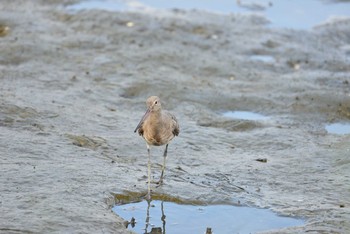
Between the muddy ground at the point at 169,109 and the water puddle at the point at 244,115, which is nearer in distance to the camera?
the muddy ground at the point at 169,109

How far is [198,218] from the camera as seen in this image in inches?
373

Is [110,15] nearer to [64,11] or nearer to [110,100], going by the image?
[64,11]

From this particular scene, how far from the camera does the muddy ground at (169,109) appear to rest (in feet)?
32.1

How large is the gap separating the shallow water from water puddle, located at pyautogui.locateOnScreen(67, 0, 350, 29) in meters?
10.6

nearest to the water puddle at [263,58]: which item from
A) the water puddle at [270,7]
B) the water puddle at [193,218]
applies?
the water puddle at [270,7]

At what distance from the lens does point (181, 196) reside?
10.0 metres

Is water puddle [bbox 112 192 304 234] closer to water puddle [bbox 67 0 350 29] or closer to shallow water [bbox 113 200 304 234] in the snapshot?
shallow water [bbox 113 200 304 234]

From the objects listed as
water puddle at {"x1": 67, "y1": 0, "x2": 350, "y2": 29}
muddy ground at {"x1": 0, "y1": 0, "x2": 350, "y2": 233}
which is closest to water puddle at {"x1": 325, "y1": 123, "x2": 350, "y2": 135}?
muddy ground at {"x1": 0, "y1": 0, "x2": 350, "y2": 233}

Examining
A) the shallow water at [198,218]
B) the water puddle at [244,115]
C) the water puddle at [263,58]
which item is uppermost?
the water puddle at [263,58]

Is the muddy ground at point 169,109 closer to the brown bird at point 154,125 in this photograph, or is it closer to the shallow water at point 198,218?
the shallow water at point 198,218

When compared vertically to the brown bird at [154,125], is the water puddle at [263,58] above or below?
above

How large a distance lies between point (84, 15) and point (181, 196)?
32.9 ft

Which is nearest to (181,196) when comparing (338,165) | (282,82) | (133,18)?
(338,165)

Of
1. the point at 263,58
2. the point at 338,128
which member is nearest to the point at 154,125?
the point at 338,128
